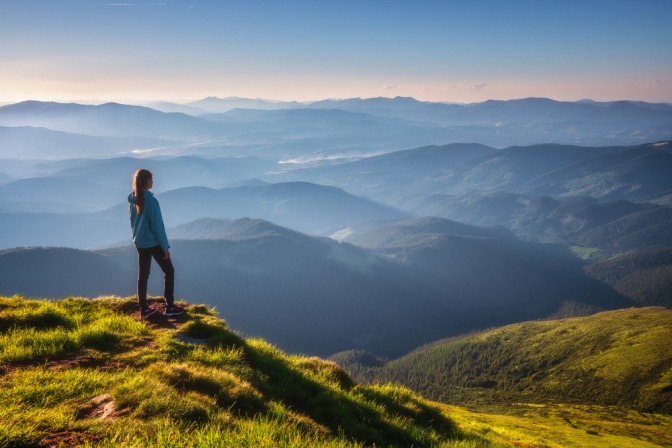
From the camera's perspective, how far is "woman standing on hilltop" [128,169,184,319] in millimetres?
12109

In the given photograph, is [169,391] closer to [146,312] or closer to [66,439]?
[66,439]

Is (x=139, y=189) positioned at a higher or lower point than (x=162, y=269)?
higher

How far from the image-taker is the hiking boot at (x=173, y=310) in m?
12.4

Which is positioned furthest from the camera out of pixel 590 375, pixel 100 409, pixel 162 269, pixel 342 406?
pixel 590 375

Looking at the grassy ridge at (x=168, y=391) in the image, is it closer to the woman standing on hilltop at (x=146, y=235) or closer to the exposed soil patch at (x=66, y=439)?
the exposed soil patch at (x=66, y=439)

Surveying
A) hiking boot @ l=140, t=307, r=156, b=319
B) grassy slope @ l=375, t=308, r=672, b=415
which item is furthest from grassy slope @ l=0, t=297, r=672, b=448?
grassy slope @ l=375, t=308, r=672, b=415

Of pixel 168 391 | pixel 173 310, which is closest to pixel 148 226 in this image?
pixel 173 310

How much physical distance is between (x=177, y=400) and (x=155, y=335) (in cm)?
463

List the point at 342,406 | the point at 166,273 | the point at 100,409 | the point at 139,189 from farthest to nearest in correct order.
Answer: the point at 166,273 < the point at 139,189 < the point at 342,406 < the point at 100,409

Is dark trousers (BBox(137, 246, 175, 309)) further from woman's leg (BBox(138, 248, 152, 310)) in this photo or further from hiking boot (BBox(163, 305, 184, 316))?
hiking boot (BBox(163, 305, 184, 316))

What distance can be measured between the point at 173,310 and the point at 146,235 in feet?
8.54

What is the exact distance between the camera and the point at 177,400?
20.4ft

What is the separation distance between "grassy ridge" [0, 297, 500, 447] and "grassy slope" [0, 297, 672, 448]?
0.02m

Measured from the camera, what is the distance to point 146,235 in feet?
40.7
